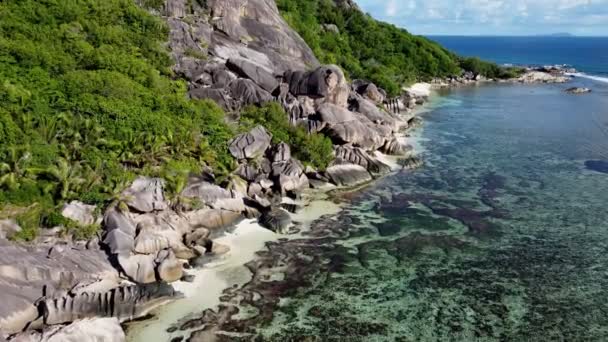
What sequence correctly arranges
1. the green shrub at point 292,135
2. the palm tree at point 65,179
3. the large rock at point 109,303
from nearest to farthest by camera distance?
the large rock at point 109,303
the palm tree at point 65,179
the green shrub at point 292,135

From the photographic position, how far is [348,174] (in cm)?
Answer: 3678

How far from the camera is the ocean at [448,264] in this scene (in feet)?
65.0

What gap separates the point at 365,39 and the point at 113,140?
70.4 m

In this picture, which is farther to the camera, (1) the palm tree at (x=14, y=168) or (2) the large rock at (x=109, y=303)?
(1) the palm tree at (x=14, y=168)

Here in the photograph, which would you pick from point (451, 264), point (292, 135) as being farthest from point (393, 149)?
point (451, 264)

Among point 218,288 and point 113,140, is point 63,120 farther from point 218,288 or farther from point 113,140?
point 218,288

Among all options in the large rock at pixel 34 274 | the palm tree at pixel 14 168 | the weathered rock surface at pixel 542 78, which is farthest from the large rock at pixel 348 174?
the weathered rock surface at pixel 542 78

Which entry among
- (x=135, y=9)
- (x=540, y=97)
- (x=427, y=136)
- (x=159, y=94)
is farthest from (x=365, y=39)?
(x=159, y=94)

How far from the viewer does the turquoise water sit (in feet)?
65.2

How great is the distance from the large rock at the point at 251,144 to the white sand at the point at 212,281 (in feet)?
19.9

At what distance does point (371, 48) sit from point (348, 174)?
58.9 meters

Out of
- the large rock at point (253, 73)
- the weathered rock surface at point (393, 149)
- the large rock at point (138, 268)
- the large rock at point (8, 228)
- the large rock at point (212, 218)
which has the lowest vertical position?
the large rock at point (138, 268)

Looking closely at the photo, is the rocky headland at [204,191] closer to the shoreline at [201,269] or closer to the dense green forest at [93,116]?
the shoreline at [201,269]

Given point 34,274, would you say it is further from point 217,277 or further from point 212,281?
point 217,277
